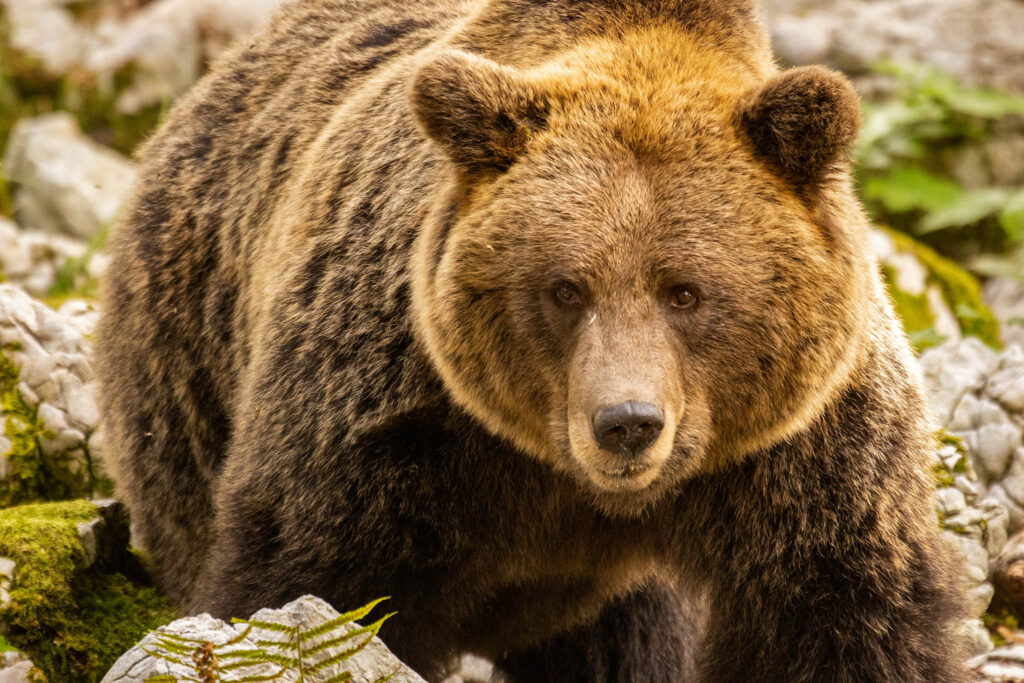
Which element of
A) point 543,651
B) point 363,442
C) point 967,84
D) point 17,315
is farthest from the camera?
point 967,84

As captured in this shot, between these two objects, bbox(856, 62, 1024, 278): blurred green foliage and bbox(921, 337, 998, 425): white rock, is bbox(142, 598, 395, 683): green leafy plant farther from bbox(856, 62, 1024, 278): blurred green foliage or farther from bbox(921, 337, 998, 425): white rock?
bbox(856, 62, 1024, 278): blurred green foliage

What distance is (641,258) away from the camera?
4.57m

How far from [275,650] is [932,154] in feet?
35.2

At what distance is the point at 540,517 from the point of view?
17.6 ft

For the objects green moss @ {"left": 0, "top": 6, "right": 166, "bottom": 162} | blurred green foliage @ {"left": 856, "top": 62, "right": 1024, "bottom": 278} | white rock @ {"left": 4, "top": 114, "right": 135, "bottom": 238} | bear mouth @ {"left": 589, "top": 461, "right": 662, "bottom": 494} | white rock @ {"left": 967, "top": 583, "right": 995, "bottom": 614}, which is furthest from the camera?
green moss @ {"left": 0, "top": 6, "right": 166, "bottom": 162}

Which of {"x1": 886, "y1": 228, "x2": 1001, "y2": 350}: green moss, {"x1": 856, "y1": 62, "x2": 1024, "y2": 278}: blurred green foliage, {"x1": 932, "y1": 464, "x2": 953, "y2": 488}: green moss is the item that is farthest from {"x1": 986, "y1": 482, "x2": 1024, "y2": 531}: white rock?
{"x1": 856, "y1": 62, "x2": 1024, "y2": 278}: blurred green foliage

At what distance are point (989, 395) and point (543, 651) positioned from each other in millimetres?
2945

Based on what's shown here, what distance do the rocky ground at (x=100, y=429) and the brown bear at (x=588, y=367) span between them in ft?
1.81

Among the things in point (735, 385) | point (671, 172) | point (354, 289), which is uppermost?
point (671, 172)

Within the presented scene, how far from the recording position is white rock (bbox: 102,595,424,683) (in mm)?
4177

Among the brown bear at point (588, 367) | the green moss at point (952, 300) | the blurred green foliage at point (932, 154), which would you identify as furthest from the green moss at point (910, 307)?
the brown bear at point (588, 367)

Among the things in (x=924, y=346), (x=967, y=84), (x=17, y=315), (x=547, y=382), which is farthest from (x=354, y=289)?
(x=967, y=84)

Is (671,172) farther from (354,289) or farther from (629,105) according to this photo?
(354,289)

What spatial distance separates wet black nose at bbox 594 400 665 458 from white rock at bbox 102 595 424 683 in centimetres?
100
